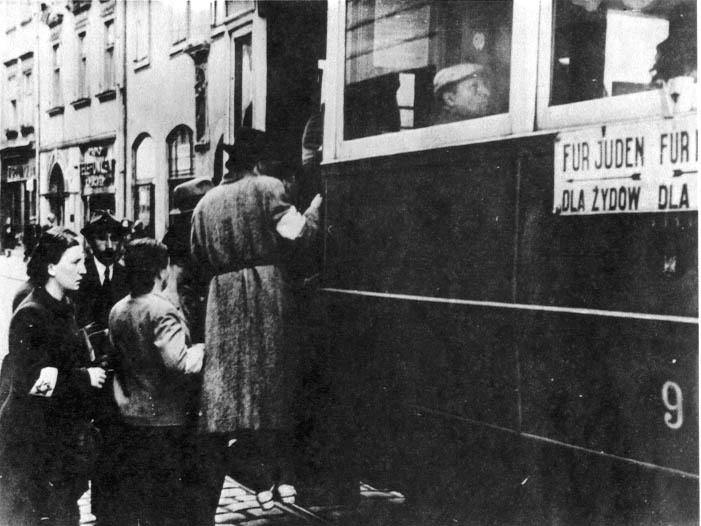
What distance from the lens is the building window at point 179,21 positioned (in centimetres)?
324

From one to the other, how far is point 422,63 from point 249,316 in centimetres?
120

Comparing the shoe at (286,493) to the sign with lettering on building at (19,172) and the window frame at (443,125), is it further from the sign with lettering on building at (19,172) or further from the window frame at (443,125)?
the sign with lettering on building at (19,172)

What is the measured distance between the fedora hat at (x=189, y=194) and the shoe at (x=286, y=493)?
3.98 ft

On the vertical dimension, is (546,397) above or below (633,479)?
above

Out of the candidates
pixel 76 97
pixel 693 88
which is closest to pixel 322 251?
pixel 76 97

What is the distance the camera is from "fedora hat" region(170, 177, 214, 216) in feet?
10.9

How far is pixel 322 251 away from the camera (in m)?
3.08

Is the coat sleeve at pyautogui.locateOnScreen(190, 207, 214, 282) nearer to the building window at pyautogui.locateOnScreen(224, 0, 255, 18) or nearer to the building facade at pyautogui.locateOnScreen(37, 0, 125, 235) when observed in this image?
the building facade at pyautogui.locateOnScreen(37, 0, 125, 235)

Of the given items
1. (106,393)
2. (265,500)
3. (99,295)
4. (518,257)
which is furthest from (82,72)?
(518,257)

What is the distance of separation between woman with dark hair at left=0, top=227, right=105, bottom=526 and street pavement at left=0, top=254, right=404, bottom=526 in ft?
0.47

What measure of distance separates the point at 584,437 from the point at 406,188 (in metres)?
1.00

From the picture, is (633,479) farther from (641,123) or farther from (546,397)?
(641,123)

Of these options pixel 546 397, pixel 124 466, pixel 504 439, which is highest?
pixel 546 397

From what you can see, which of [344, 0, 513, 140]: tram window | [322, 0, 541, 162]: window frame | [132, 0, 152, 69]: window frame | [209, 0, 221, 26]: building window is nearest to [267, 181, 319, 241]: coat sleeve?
[322, 0, 541, 162]: window frame
